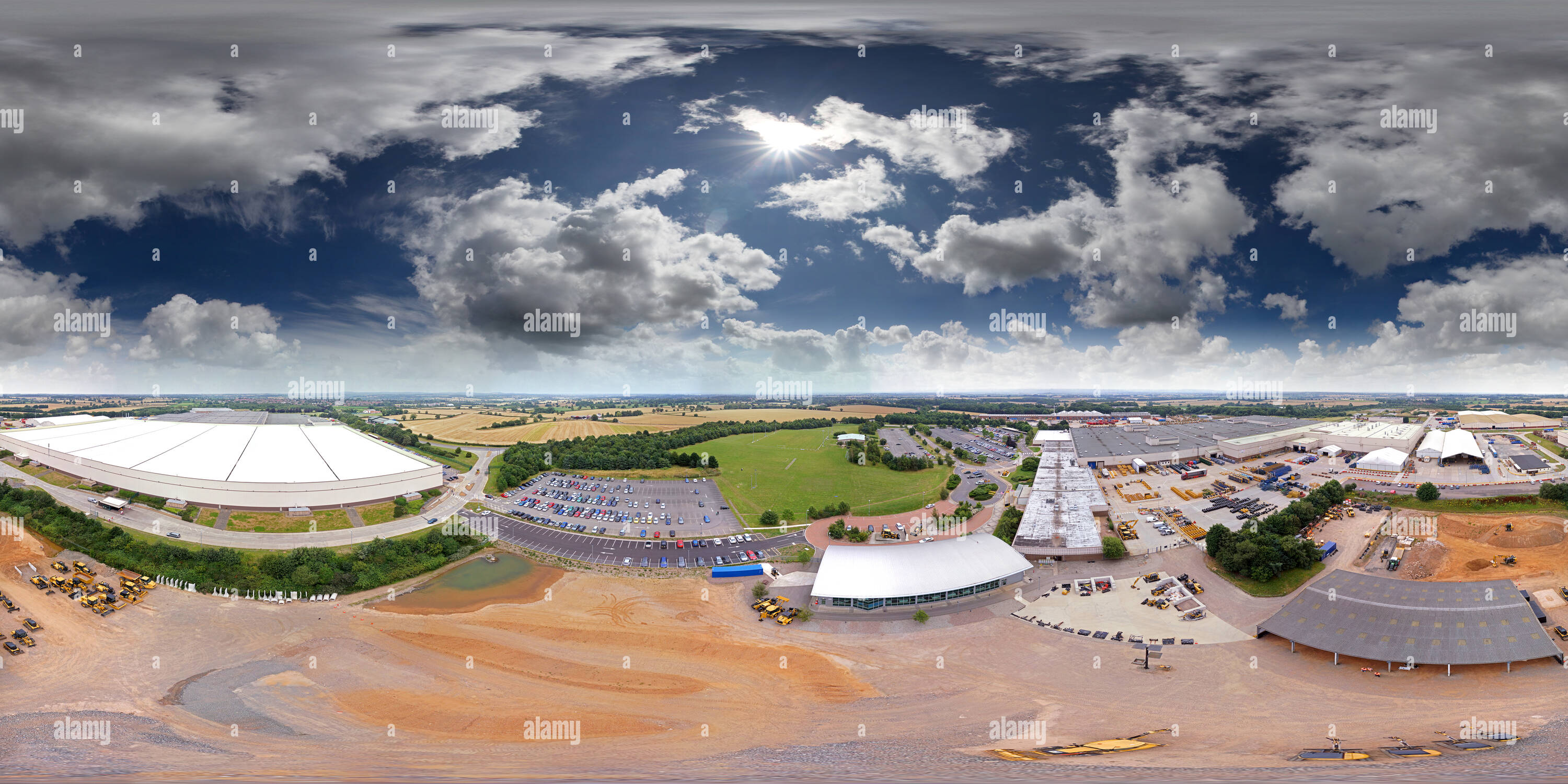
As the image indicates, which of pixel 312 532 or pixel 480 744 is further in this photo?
pixel 312 532

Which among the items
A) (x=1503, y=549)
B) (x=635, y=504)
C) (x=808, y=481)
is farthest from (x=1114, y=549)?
(x=635, y=504)

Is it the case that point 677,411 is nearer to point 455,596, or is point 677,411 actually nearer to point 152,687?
point 455,596

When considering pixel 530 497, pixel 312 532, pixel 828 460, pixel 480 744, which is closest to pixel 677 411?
pixel 828 460

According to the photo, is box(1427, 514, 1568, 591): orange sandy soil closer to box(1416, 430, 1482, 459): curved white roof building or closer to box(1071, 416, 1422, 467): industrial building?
box(1071, 416, 1422, 467): industrial building

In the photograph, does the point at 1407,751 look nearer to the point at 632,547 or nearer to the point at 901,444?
the point at 632,547

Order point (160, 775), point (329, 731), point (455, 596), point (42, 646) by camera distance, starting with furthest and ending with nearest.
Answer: point (455, 596) < point (42, 646) < point (329, 731) < point (160, 775)

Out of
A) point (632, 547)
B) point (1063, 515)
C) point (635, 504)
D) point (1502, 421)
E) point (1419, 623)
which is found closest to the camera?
point (1419, 623)

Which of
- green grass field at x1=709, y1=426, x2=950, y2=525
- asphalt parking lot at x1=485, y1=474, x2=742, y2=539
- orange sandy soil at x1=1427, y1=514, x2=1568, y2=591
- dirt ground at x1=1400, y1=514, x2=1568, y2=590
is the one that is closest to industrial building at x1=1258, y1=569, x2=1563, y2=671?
orange sandy soil at x1=1427, y1=514, x2=1568, y2=591
